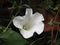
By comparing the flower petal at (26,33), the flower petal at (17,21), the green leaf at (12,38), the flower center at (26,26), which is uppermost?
the flower petal at (17,21)

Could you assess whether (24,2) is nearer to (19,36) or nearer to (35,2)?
(35,2)

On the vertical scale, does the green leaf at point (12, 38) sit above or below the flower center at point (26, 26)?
below

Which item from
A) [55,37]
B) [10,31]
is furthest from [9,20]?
[55,37]

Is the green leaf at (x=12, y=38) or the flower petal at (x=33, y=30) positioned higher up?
the flower petal at (x=33, y=30)

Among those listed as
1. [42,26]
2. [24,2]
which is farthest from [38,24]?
[24,2]
